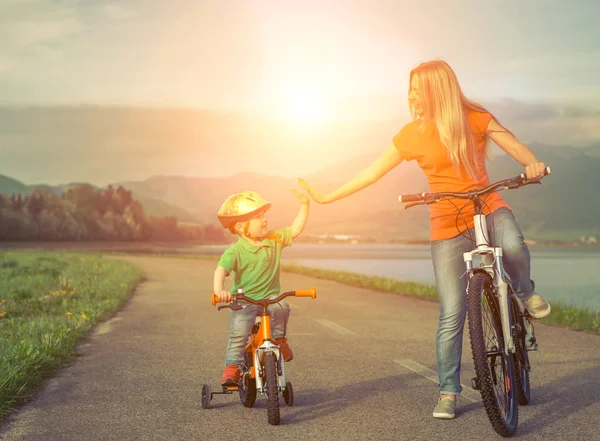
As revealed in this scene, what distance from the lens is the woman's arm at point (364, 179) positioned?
5.77m

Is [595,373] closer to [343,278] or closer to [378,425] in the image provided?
[378,425]

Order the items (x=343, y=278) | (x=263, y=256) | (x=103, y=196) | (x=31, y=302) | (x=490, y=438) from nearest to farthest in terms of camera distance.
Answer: (x=490, y=438)
(x=263, y=256)
(x=31, y=302)
(x=343, y=278)
(x=103, y=196)

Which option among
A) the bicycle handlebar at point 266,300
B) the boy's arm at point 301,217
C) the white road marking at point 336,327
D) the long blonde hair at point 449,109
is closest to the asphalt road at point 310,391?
the white road marking at point 336,327

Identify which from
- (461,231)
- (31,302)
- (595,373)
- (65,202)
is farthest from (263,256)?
(65,202)

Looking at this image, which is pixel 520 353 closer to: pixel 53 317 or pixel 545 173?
pixel 545 173

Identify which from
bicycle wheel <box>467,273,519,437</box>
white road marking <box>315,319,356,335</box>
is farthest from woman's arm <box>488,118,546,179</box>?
white road marking <box>315,319,356,335</box>

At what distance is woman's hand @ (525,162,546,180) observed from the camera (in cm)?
503

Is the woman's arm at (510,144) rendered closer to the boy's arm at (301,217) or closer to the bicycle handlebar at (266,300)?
the boy's arm at (301,217)

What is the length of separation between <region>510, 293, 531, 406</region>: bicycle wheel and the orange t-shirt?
2.08ft

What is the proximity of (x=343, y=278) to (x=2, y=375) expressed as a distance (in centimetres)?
1852

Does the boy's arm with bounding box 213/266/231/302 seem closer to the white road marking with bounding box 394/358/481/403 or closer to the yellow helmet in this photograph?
the yellow helmet

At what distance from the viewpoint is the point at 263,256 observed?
590 cm

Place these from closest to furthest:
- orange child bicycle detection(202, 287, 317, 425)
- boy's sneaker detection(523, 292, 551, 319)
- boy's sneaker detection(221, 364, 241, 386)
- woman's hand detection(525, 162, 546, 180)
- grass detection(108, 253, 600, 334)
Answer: woman's hand detection(525, 162, 546, 180) < orange child bicycle detection(202, 287, 317, 425) < boy's sneaker detection(523, 292, 551, 319) < boy's sneaker detection(221, 364, 241, 386) < grass detection(108, 253, 600, 334)

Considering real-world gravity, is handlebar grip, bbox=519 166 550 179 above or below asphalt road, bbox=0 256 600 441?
above
